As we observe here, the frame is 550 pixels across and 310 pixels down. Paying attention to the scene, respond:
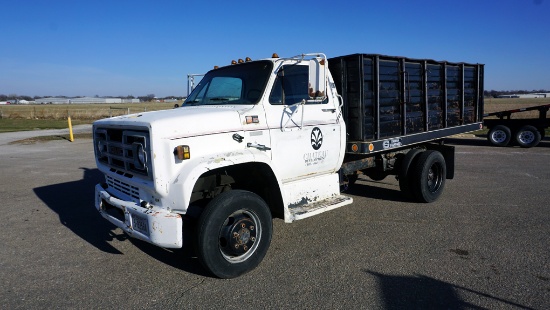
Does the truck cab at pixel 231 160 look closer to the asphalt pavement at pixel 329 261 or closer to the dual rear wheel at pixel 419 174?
the asphalt pavement at pixel 329 261

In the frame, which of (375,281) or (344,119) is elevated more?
(344,119)

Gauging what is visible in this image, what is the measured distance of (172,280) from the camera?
13.2 feet

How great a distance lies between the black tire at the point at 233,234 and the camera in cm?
380

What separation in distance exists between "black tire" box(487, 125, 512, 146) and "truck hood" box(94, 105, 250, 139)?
13.9 metres

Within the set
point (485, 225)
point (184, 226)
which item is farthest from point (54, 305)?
point (485, 225)

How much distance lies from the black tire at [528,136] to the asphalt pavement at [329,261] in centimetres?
841

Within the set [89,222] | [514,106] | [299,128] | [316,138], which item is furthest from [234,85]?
[514,106]

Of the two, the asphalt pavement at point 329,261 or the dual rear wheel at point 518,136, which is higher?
the dual rear wheel at point 518,136

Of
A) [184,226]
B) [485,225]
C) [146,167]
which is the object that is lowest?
[485,225]

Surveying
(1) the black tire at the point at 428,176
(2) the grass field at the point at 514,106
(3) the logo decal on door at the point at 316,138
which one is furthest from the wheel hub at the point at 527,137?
(2) the grass field at the point at 514,106

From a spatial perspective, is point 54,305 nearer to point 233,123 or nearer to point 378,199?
point 233,123

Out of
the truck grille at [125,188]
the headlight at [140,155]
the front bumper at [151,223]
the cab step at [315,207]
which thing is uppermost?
the headlight at [140,155]

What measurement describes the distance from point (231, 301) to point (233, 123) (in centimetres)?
170

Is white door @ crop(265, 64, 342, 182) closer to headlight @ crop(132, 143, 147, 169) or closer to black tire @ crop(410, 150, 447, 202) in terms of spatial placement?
headlight @ crop(132, 143, 147, 169)
